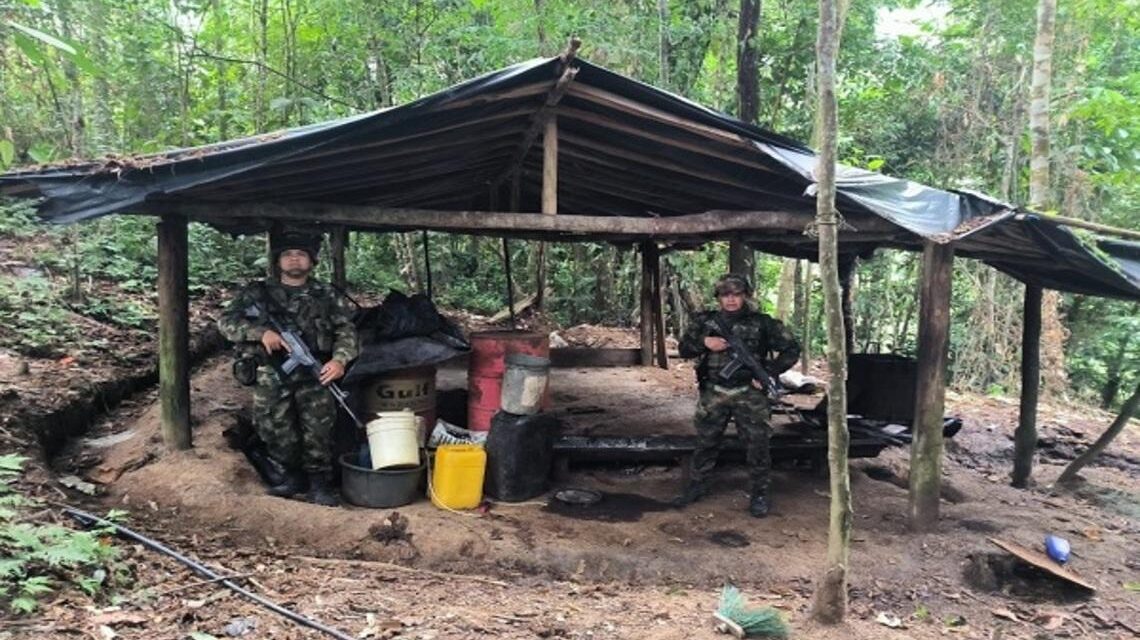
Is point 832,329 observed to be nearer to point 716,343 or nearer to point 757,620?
point 757,620

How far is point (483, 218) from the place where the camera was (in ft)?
19.2

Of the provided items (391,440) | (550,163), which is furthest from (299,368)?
(550,163)

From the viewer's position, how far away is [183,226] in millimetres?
5566

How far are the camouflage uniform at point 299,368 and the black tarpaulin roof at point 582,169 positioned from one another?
647mm

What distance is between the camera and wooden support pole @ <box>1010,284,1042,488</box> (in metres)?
7.29

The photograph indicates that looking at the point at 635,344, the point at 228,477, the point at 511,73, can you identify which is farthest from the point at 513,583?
the point at 635,344

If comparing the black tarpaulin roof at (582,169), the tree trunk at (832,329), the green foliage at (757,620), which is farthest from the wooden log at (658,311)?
the green foliage at (757,620)

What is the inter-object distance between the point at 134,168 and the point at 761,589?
4.50 m

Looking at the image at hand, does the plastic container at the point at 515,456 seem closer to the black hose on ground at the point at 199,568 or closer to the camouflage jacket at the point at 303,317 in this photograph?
the camouflage jacket at the point at 303,317

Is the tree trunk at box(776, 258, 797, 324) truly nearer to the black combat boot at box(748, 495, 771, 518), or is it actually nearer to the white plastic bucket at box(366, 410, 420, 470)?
the black combat boot at box(748, 495, 771, 518)

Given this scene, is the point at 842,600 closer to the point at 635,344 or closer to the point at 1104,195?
the point at 635,344

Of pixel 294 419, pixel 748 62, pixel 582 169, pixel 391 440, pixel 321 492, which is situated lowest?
pixel 321 492

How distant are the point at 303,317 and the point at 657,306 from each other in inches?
249

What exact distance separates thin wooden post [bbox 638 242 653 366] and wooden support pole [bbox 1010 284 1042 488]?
4630 mm
